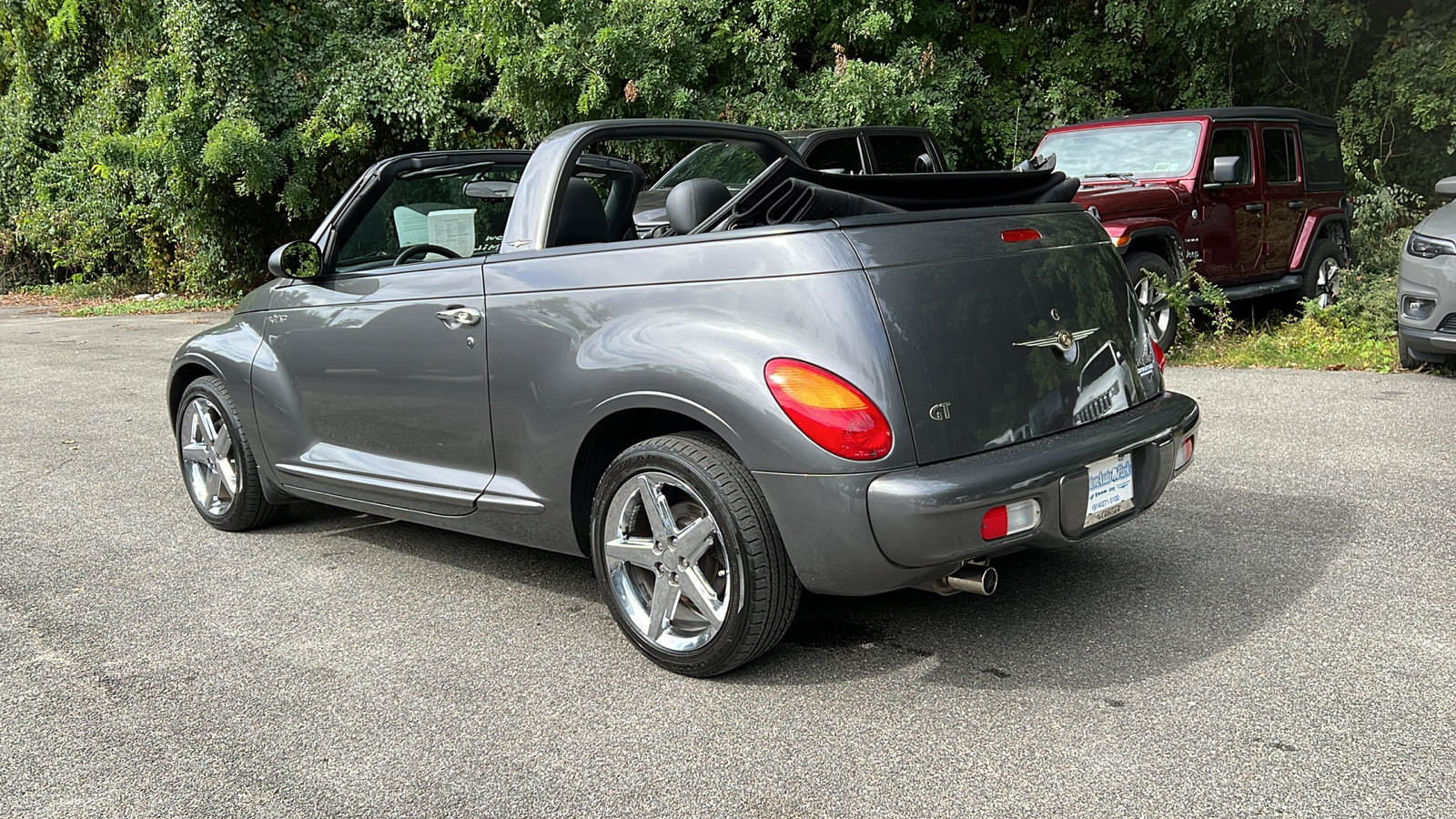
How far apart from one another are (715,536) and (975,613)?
1085 millimetres

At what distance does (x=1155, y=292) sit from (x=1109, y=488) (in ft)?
19.7

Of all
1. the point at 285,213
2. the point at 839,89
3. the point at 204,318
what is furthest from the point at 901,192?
the point at 285,213

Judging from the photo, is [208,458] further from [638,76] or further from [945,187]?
[638,76]

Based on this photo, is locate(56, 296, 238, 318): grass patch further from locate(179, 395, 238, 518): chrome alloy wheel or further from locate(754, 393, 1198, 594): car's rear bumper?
locate(754, 393, 1198, 594): car's rear bumper

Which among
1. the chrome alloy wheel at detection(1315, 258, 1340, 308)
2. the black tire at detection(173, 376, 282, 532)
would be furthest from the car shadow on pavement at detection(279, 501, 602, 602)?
the chrome alloy wheel at detection(1315, 258, 1340, 308)

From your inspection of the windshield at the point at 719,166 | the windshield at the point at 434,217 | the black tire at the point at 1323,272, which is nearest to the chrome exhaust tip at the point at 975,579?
the windshield at the point at 434,217

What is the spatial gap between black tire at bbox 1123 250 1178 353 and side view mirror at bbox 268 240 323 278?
6.11 metres

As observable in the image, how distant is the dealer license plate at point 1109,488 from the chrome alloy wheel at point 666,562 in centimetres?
108

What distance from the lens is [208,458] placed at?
18.2 feet

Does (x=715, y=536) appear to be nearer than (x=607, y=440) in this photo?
Yes

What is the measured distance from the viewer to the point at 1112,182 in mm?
9492

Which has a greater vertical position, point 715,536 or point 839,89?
point 839,89

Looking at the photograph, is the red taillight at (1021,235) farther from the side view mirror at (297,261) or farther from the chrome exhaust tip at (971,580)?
the side view mirror at (297,261)

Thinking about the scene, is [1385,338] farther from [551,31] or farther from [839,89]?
[551,31]
